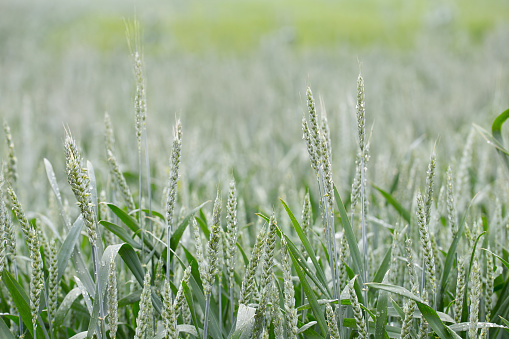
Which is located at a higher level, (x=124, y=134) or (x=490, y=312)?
(x=124, y=134)

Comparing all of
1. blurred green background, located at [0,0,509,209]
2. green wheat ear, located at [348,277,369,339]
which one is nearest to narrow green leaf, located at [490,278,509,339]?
green wheat ear, located at [348,277,369,339]

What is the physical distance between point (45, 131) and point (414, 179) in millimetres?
4377

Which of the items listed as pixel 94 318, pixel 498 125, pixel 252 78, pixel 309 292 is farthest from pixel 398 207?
pixel 252 78

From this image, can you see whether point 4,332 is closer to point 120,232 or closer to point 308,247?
point 120,232

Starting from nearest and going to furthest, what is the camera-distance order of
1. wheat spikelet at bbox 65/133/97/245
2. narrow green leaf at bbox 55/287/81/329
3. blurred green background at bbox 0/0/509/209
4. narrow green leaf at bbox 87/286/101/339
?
wheat spikelet at bbox 65/133/97/245
narrow green leaf at bbox 87/286/101/339
narrow green leaf at bbox 55/287/81/329
blurred green background at bbox 0/0/509/209

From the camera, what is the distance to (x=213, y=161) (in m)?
3.88

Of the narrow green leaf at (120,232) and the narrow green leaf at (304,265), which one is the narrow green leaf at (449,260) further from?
the narrow green leaf at (120,232)

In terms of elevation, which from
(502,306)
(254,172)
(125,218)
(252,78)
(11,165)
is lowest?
(502,306)

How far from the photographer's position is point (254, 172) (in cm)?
312

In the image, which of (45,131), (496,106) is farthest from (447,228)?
(45,131)

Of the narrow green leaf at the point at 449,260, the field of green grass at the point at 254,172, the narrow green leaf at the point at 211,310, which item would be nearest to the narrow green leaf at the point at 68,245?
the field of green grass at the point at 254,172

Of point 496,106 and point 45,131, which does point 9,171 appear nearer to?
point 496,106

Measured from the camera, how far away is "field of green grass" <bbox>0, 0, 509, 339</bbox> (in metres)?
1.15

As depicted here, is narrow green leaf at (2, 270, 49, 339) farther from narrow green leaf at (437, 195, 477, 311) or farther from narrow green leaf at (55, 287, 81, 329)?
narrow green leaf at (437, 195, 477, 311)
